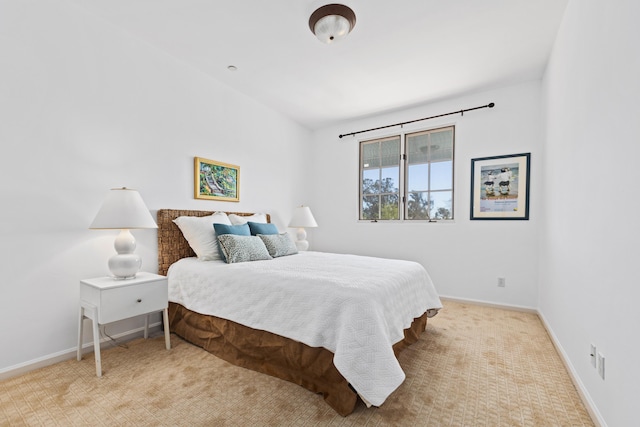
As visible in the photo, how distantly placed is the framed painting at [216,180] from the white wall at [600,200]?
317 centimetres

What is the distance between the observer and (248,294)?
6.77ft

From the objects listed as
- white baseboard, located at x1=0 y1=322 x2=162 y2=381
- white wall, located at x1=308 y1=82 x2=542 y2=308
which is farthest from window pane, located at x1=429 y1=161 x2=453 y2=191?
white baseboard, located at x1=0 y1=322 x2=162 y2=381

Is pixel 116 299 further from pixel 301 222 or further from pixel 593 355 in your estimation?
pixel 593 355

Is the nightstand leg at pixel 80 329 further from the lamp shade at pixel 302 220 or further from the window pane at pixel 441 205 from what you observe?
the window pane at pixel 441 205

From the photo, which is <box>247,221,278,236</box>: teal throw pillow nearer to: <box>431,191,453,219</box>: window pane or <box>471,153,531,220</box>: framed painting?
<box>431,191,453,219</box>: window pane

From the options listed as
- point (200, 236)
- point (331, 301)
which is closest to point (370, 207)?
point (200, 236)

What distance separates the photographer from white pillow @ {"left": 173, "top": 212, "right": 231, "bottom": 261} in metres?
2.71

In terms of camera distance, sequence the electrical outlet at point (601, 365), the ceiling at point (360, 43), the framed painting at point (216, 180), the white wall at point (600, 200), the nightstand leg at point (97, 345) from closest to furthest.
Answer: the white wall at point (600, 200), the electrical outlet at point (601, 365), the nightstand leg at point (97, 345), the ceiling at point (360, 43), the framed painting at point (216, 180)

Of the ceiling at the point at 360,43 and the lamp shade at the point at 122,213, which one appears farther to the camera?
the ceiling at the point at 360,43

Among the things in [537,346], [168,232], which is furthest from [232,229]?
[537,346]

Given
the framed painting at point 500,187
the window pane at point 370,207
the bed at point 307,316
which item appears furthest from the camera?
the window pane at point 370,207

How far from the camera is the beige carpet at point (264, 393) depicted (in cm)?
152

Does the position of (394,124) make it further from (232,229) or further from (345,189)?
(232,229)

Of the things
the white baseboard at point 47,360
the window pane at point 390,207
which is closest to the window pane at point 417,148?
the window pane at point 390,207
